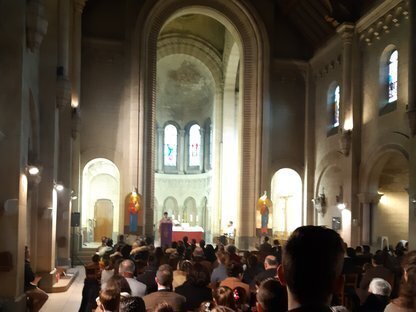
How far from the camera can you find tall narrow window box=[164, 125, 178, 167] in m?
38.4

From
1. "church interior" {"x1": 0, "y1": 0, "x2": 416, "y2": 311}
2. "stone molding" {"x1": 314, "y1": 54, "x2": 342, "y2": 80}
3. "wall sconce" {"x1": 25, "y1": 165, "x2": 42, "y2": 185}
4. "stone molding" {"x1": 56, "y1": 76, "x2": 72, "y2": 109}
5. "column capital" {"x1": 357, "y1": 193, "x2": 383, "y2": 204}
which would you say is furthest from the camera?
"stone molding" {"x1": 314, "y1": 54, "x2": 342, "y2": 80}

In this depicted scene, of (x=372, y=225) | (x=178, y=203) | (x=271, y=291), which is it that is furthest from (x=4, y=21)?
(x=178, y=203)

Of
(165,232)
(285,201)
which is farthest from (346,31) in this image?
(285,201)

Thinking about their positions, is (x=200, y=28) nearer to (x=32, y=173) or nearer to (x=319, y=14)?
(x=319, y=14)

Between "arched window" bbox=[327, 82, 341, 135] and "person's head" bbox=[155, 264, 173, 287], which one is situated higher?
"arched window" bbox=[327, 82, 341, 135]

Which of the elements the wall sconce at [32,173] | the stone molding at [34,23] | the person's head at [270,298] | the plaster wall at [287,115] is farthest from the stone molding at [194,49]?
the person's head at [270,298]

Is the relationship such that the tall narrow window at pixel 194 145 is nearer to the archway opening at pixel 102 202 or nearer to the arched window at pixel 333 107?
the archway opening at pixel 102 202

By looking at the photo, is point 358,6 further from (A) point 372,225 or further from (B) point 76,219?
(B) point 76,219

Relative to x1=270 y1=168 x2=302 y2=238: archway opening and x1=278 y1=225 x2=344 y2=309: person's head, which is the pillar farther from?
x1=278 y1=225 x2=344 y2=309: person's head

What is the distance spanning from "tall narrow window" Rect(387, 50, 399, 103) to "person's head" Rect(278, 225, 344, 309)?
18842 millimetres

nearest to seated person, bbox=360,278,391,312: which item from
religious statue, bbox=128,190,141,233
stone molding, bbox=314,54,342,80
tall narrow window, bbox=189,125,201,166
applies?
religious statue, bbox=128,190,141,233

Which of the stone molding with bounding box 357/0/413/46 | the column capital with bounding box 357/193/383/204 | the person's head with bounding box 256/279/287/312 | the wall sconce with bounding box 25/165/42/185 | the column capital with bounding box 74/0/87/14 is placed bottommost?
the person's head with bounding box 256/279/287/312

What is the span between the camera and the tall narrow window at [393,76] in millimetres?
19641

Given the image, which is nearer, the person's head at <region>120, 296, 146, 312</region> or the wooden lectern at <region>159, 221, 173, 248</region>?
the person's head at <region>120, 296, 146, 312</region>
